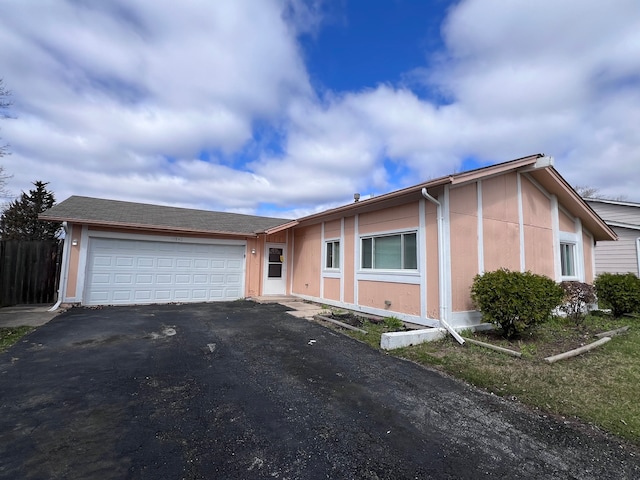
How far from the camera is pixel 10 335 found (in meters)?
6.36

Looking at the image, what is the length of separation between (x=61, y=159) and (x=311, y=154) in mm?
15712

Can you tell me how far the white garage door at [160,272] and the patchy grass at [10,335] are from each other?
12.2 feet

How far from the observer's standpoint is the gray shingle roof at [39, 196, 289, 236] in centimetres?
1031

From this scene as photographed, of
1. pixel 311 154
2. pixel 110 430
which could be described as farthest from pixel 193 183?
pixel 110 430

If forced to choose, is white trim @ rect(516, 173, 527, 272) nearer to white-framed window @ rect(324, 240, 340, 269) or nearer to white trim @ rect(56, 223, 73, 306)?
white-framed window @ rect(324, 240, 340, 269)

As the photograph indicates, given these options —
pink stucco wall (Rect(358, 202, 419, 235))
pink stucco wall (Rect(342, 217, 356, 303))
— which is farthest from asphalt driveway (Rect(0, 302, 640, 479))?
pink stucco wall (Rect(342, 217, 356, 303))

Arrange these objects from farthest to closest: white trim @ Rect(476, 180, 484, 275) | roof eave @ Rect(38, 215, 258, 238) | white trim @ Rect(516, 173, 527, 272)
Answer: roof eave @ Rect(38, 215, 258, 238) < white trim @ Rect(516, 173, 527, 272) < white trim @ Rect(476, 180, 484, 275)

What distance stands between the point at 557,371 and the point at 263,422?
4.40 m

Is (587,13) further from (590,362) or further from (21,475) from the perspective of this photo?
(21,475)

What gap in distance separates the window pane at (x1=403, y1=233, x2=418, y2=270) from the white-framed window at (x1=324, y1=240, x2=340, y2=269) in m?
3.10

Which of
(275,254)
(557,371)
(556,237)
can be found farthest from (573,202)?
(275,254)

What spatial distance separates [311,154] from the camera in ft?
66.2

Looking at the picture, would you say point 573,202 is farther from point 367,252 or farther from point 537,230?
point 367,252

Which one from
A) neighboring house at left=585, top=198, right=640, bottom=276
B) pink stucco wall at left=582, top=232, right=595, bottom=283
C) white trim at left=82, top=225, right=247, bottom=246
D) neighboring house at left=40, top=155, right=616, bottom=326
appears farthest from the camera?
neighboring house at left=585, top=198, right=640, bottom=276
